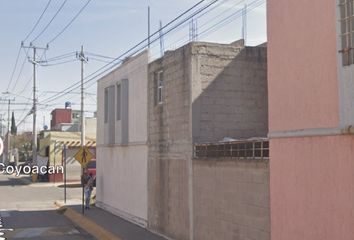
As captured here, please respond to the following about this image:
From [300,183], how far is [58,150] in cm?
4355

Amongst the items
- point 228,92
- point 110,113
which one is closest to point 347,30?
point 228,92

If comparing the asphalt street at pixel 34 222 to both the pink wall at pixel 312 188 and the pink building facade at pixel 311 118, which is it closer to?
the pink wall at pixel 312 188

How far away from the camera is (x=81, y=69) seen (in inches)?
1694

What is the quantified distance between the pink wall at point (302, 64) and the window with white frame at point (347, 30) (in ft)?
0.45

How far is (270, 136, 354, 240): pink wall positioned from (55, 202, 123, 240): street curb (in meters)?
7.64

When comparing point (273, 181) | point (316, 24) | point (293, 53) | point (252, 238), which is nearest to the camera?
point (316, 24)

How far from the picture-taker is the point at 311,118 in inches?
328

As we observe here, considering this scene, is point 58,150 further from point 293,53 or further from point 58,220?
point 293,53

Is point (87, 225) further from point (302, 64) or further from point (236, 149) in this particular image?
point (302, 64)

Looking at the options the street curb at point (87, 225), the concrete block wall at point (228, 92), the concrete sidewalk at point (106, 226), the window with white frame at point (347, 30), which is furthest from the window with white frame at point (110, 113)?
the window with white frame at point (347, 30)

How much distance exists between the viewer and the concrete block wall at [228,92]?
45.2 ft

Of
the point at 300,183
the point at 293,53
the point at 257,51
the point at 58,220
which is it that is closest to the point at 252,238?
the point at 300,183

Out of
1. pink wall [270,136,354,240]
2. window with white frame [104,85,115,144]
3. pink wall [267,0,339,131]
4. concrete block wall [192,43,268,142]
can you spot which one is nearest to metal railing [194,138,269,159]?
concrete block wall [192,43,268,142]

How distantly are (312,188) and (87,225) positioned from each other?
1225 centimetres
